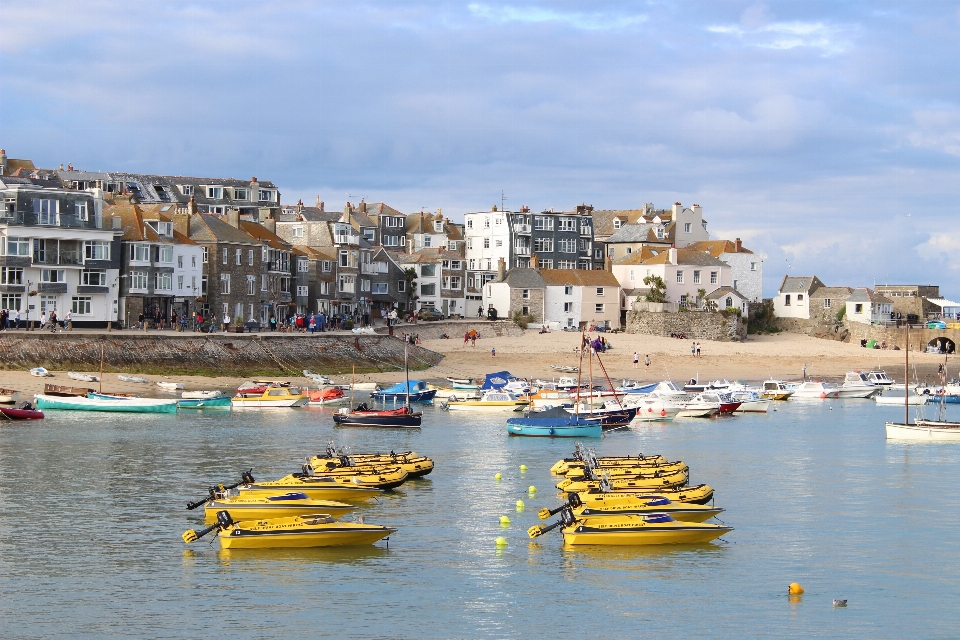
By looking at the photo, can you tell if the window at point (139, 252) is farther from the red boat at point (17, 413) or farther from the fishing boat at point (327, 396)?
the red boat at point (17, 413)

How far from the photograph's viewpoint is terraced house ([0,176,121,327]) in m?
86.3

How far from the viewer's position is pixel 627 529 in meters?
36.3

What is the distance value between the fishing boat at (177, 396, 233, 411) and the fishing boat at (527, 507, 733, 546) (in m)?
41.7

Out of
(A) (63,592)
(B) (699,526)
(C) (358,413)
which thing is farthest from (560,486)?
(C) (358,413)

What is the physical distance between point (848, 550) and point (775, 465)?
18.2 m

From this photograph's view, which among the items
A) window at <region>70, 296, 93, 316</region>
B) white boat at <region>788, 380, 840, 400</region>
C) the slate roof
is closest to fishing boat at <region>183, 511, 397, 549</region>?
window at <region>70, 296, 93, 316</region>

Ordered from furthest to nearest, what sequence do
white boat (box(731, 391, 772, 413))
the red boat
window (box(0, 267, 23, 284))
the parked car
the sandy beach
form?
the parked car
the sandy beach
window (box(0, 267, 23, 284))
white boat (box(731, 391, 772, 413))
the red boat

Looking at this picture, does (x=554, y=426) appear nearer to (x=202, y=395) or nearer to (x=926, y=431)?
(x=926, y=431)

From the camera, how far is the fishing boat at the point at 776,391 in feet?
292

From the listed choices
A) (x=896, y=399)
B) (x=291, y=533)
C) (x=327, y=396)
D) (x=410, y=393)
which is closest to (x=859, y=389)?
(x=896, y=399)

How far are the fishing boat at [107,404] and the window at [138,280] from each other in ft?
70.9

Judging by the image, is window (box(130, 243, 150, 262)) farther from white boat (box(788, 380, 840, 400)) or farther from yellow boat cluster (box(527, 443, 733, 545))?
yellow boat cluster (box(527, 443, 733, 545))

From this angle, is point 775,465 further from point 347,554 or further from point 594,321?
point 594,321

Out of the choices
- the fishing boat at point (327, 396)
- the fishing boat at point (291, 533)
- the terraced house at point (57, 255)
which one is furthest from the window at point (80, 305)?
the fishing boat at point (291, 533)
